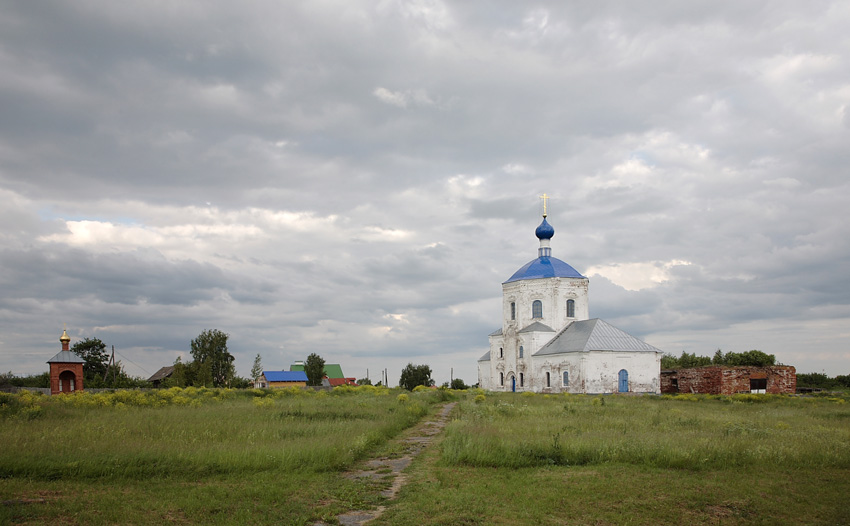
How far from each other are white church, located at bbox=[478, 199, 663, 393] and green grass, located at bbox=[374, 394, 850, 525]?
26.7 metres

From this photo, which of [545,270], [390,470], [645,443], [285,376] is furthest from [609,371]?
[285,376]

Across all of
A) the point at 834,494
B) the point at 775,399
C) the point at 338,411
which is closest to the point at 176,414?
the point at 338,411

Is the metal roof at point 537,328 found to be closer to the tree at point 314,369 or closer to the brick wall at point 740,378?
the brick wall at point 740,378

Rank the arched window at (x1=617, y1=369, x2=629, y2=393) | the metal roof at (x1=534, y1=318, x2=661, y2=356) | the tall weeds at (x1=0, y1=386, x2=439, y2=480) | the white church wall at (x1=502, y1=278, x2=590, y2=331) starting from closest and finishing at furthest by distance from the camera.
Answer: the tall weeds at (x1=0, y1=386, x2=439, y2=480)
the arched window at (x1=617, y1=369, x2=629, y2=393)
the metal roof at (x1=534, y1=318, x2=661, y2=356)
the white church wall at (x1=502, y1=278, x2=590, y2=331)

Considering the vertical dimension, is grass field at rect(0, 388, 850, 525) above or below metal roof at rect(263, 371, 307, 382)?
above

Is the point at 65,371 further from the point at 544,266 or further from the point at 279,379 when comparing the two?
the point at 544,266

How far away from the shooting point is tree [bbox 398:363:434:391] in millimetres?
61688

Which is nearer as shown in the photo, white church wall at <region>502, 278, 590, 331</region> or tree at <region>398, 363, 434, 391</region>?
white church wall at <region>502, 278, 590, 331</region>

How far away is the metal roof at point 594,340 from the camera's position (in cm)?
4388

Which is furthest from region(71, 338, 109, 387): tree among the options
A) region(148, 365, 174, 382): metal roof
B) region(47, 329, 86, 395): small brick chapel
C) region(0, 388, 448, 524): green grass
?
region(0, 388, 448, 524): green grass

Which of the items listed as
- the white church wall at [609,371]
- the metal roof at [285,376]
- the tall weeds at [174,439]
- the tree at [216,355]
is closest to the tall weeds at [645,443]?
the tall weeds at [174,439]

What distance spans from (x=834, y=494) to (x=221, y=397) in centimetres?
2509

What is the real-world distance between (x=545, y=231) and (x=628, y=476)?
45.6 m

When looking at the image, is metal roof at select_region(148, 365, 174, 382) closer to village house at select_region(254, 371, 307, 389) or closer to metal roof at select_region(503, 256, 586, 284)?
village house at select_region(254, 371, 307, 389)
